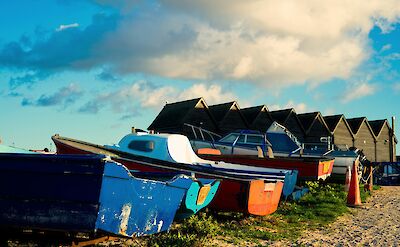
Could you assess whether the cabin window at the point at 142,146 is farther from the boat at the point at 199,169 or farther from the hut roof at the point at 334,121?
the hut roof at the point at 334,121

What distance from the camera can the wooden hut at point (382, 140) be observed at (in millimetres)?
46191

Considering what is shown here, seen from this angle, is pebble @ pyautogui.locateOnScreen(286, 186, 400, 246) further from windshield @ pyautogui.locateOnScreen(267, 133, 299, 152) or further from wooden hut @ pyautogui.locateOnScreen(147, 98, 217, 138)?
wooden hut @ pyautogui.locateOnScreen(147, 98, 217, 138)

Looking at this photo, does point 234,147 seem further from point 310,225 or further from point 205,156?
point 310,225

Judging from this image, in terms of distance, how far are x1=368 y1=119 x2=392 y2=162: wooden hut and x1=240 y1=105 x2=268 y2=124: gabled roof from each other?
15.8m

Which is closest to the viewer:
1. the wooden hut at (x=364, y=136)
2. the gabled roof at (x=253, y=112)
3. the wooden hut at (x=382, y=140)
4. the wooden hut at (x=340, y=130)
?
the gabled roof at (x=253, y=112)

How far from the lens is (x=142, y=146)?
1236cm

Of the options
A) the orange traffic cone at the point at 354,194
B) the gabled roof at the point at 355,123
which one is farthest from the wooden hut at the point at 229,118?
the orange traffic cone at the point at 354,194

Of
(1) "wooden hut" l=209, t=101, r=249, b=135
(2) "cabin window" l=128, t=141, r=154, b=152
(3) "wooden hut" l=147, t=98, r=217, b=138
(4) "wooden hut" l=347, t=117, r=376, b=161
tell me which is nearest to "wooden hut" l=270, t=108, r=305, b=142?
(1) "wooden hut" l=209, t=101, r=249, b=135

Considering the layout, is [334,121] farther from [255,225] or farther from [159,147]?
[255,225]

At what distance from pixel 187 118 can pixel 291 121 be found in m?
10.2

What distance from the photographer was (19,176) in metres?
5.72

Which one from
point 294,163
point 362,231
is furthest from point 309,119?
point 362,231

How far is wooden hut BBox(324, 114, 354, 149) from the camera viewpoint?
40.8 meters

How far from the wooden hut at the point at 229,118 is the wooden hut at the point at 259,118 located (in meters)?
1.01
